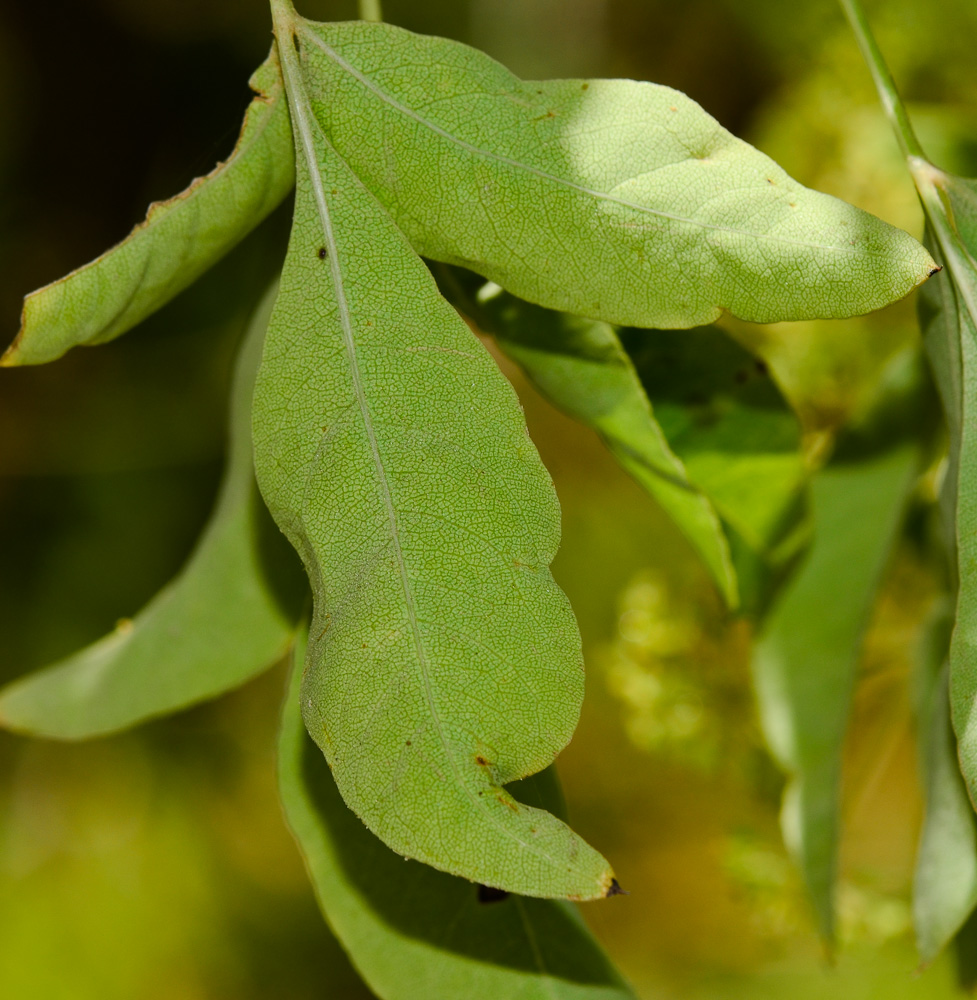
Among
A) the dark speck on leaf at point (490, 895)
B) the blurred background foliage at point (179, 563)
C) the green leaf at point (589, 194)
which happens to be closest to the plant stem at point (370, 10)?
the green leaf at point (589, 194)

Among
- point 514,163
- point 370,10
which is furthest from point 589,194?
point 370,10

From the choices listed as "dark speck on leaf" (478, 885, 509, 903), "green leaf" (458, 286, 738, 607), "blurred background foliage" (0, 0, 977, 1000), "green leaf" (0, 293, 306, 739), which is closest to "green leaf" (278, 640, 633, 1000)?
"dark speck on leaf" (478, 885, 509, 903)

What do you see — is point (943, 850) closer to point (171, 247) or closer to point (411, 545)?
point (411, 545)

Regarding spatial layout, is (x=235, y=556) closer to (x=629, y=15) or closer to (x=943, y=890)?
(x=943, y=890)

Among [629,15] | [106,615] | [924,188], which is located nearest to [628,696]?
[924,188]

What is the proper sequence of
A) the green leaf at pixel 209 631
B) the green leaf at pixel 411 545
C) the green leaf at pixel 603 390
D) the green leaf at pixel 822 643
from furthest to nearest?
the green leaf at pixel 822 643 → the green leaf at pixel 209 631 → the green leaf at pixel 603 390 → the green leaf at pixel 411 545

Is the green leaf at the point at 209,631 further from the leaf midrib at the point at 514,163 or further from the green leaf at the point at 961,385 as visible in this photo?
the green leaf at the point at 961,385
